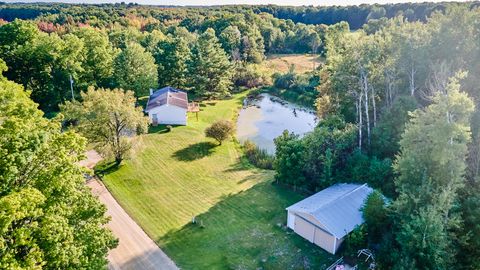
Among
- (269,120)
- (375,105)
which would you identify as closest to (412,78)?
(375,105)

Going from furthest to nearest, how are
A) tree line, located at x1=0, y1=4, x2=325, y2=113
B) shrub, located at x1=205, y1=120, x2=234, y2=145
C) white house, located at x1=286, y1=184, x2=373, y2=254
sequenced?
tree line, located at x1=0, y1=4, x2=325, y2=113, shrub, located at x1=205, y1=120, x2=234, y2=145, white house, located at x1=286, y1=184, x2=373, y2=254

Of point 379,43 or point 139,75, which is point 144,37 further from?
point 379,43

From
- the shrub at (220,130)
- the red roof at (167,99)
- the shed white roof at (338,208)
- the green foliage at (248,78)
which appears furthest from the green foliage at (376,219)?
the green foliage at (248,78)

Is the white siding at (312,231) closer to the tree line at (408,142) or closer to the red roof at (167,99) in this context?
the tree line at (408,142)

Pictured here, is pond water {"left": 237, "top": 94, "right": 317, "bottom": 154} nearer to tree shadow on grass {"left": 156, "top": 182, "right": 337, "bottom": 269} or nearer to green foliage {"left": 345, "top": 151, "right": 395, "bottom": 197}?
green foliage {"left": 345, "top": 151, "right": 395, "bottom": 197}

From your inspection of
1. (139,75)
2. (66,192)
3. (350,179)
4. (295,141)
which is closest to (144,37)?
(139,75)

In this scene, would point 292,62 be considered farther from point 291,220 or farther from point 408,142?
point 408,142

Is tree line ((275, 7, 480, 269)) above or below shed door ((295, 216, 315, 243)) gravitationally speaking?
above

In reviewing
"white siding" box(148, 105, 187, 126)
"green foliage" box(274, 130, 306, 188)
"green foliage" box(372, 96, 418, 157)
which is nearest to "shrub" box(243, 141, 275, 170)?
"green foliage" box(274, 130, 306, 188)
